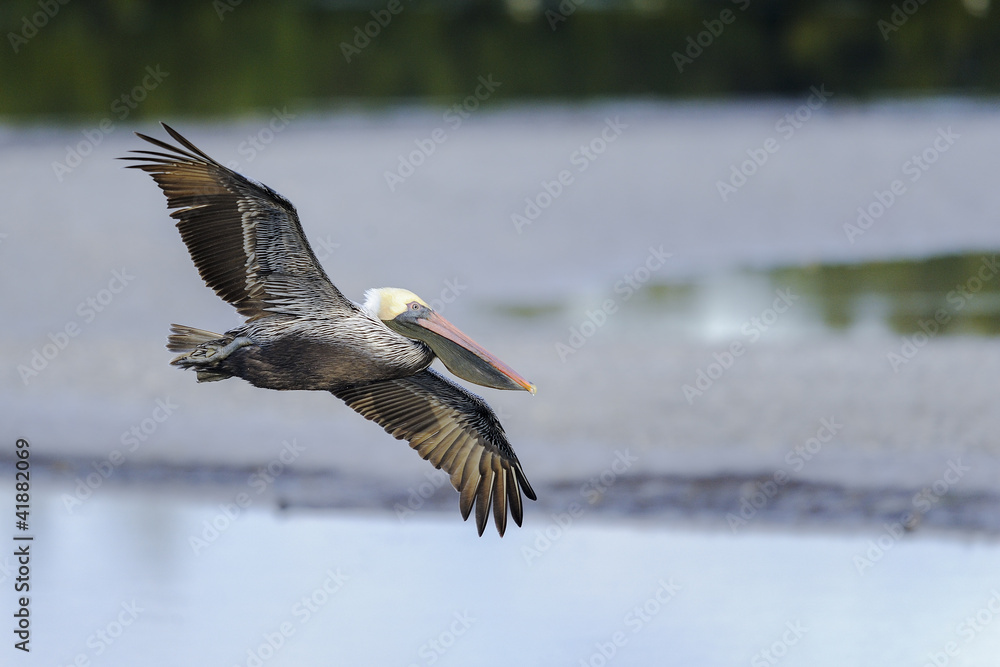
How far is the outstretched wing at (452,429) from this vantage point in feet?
21.6

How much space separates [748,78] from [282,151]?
13360 mm

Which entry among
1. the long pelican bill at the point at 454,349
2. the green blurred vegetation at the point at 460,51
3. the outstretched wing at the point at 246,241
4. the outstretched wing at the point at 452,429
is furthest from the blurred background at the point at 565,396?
the outstretched wing at the point at 246,241

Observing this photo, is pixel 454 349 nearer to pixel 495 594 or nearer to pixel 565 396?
pixel 495 594

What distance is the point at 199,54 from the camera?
40094mm

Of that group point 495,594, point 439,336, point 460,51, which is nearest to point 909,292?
point 495,594

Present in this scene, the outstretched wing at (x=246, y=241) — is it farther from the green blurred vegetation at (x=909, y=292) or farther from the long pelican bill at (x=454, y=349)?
the green blurred vegetation at (x=909, y=292)

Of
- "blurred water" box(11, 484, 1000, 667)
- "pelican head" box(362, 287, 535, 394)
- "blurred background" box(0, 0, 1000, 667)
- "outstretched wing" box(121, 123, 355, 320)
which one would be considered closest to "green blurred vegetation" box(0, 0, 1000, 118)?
"blurred background" box(0, 0, 1000, 667)

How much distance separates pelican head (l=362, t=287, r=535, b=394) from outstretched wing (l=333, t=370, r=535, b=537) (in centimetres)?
63

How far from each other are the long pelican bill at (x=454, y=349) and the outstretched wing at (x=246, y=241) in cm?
31

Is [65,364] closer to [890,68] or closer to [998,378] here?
[998,378]

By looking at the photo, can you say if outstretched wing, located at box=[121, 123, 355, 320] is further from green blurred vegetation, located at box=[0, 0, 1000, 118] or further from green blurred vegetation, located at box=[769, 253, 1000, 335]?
green blurred vegetation, located at box=[0, 0, 1000, 118]

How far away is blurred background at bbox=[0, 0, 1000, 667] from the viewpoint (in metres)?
8.34

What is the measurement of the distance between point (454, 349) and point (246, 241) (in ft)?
3.37

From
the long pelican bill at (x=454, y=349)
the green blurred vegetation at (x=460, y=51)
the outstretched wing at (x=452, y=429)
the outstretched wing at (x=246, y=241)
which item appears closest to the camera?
the long pelican bill at (x=454, y=349)
